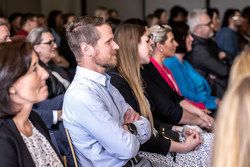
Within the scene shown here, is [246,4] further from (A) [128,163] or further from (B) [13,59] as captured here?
(B) [13,59]

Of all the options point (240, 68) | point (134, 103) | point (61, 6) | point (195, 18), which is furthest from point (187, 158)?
point (61, 6)

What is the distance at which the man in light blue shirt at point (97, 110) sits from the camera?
1.88 m

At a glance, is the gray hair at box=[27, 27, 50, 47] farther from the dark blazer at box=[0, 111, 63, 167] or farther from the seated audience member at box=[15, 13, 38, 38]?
the dark blazer at box=[0, 111, 63, 167]

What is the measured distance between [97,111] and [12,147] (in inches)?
19.3

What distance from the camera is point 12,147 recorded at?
151 cm

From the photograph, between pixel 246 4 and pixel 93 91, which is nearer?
pixel 93 91

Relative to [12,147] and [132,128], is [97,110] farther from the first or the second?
[12,147]

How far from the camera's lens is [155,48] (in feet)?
11.2

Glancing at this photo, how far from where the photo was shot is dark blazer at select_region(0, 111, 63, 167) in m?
1.48

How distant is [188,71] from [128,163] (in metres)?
2.04

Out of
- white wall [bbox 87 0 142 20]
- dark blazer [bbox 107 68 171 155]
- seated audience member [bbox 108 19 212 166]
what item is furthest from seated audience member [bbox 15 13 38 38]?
dark blazer [bbox 107 68 171 155]

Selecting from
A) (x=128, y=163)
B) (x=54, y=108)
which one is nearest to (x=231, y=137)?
(x=128, y=163)

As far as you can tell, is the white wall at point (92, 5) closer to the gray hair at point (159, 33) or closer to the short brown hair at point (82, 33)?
the gray hair at point (159, 33)

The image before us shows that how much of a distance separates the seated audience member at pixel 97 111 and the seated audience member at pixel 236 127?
0.94 m
